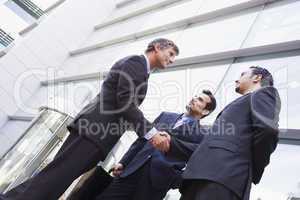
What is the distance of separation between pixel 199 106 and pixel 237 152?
0.96m

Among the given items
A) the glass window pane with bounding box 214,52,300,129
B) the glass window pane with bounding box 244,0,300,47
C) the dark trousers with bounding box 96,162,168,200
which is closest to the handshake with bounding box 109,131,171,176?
the dark trousers with bounding box 96,162,168,200

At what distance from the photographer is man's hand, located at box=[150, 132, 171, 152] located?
211cm

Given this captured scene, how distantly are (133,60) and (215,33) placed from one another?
Result: 9.45 feet

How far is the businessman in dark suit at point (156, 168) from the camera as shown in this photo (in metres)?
2.17

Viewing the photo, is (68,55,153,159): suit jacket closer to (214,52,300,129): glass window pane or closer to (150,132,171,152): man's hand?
(150,132,171,152): man's hand

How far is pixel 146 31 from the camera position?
6.59m

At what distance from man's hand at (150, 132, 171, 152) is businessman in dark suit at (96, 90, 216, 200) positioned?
2cm

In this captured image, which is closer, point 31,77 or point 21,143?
point 21,143

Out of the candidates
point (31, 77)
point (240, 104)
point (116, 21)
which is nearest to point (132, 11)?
point (116, 21)

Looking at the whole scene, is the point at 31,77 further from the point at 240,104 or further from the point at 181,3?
the point at 240,104

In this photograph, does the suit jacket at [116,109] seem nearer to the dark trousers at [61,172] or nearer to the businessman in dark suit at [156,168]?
the dark trousers at [61,172]

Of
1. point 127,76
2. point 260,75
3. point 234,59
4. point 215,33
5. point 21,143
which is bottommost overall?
point 21,143

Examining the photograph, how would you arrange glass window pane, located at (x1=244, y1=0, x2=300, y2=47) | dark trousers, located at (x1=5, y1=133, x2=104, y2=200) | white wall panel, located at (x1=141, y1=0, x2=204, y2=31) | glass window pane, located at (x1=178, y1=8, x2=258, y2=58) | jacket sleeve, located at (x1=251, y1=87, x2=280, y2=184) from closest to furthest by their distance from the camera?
1. jacket sleeve, located at (x1=251, y1=87, x2=280, y2=184)
2. dark trousers, located at (x1=5, y1=133, x2=104, y2=200)
3. glass window pane, located at (x1=244, y1=0, x2=300, y2=47)
4. glass window pane, located at (x1=178, y1=8, x2=258, y2=58)
5. white wall panel, located at (x1=141, y1=0, x2=204, y2=31)

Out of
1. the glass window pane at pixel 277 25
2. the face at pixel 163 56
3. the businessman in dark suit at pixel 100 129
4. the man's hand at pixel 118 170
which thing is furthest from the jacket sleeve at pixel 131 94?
the glass window pane at pixel 277 25
